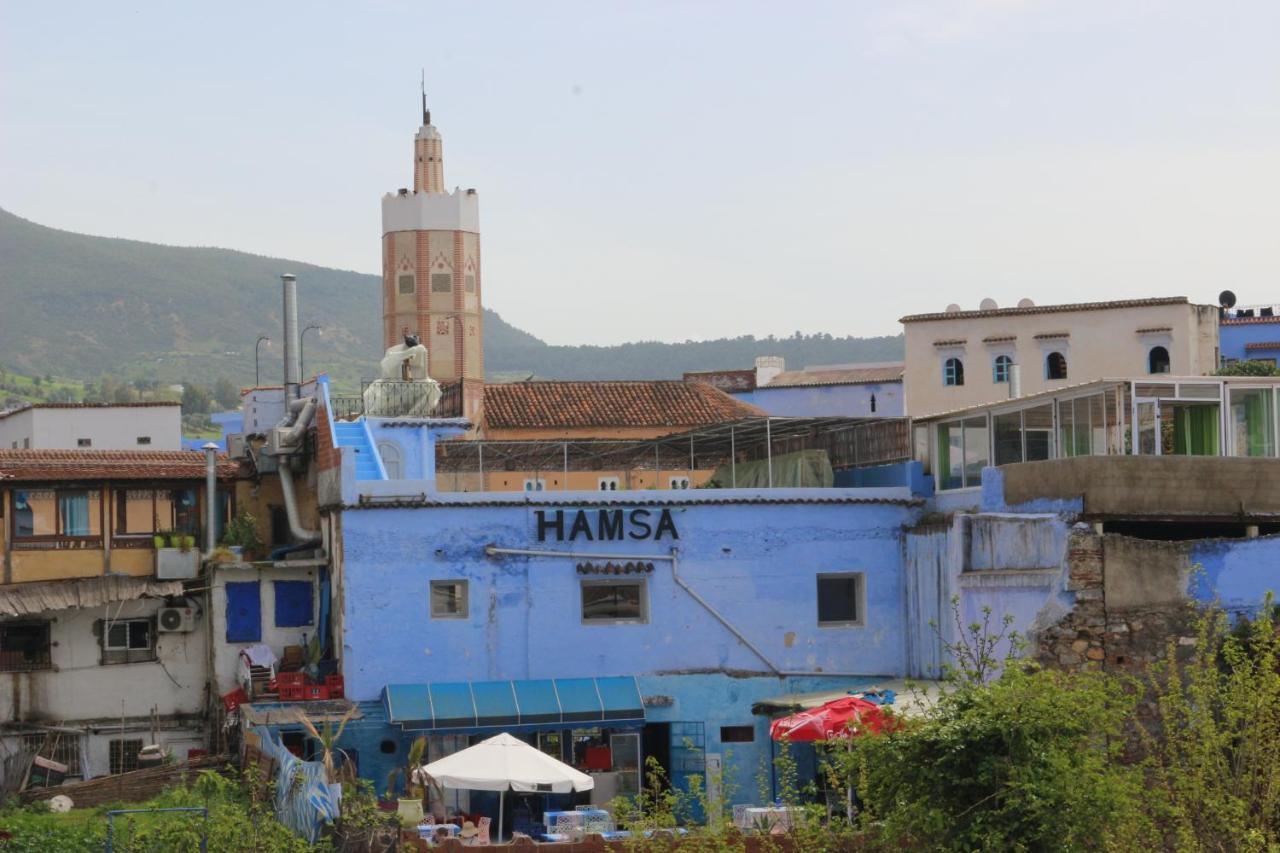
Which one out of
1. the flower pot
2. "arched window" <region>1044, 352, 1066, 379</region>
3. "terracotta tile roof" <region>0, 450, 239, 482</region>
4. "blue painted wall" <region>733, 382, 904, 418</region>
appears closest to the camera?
the flower pot

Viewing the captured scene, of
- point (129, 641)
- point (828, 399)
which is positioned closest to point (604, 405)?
point (828, 399)

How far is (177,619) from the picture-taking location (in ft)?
115

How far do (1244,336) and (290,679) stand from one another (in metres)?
43.3

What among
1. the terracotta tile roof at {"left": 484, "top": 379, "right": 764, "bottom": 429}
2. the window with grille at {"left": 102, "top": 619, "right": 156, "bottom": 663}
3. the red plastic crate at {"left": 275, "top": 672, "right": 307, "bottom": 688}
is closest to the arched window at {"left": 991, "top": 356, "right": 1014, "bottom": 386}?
the terracotta tile roof at {"left": 484, "top": 379, "right": 764, "bottom": 429}

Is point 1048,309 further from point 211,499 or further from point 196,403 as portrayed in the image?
point 196,403

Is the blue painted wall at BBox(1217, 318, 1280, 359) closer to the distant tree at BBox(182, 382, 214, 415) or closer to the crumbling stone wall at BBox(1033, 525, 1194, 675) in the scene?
the crumbling stone wall at BBox(1033, 525, 1194, 675)

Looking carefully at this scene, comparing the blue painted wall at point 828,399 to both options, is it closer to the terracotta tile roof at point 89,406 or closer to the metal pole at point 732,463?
the terracotta tile roof at point 89,406

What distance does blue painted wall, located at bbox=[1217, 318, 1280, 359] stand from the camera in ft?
211

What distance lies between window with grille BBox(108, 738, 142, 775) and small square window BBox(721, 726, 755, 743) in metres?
10.7

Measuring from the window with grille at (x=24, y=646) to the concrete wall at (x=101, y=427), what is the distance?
65.8 feet

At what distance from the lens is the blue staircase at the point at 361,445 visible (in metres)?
33.5

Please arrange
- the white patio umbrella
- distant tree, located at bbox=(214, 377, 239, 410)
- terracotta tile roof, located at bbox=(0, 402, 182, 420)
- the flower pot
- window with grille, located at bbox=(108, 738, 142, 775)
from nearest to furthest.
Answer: the flower pot
the white patio umbrella
window with grille, located at bbox=(108, 738, 142, 775)
terracotta tile roof, located at bbox=(0, 402, 182, 420)
distant tree, located at bbox=(214, 377, 239, 410)

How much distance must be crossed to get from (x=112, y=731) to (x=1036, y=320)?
34.6m

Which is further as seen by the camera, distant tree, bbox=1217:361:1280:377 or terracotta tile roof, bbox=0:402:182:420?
terracotta tile roof, bbox=0:402:182:420
